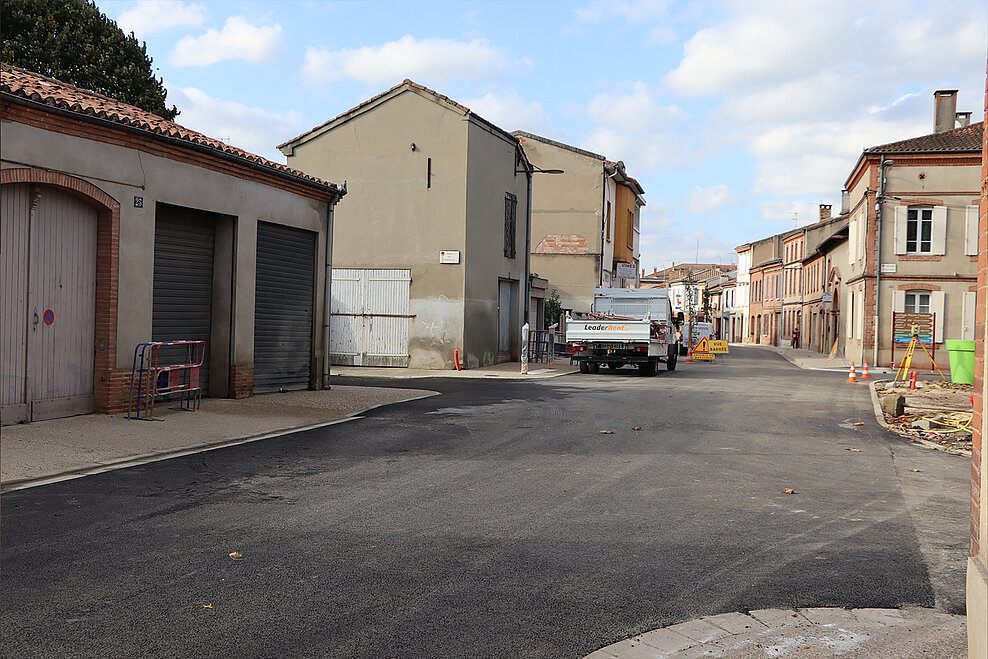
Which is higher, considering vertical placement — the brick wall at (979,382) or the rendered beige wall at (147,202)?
the rendered beige wall at (147,202)

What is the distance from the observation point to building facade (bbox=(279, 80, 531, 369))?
23906 mm

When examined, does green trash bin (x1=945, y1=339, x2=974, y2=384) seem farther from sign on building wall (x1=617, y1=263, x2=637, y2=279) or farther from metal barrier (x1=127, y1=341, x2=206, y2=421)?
sign on building wall (x1=617, y1=263, x2=637, y2=279)

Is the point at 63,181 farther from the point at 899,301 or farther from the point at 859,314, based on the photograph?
the point at 859,314

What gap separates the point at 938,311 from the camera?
3078cm

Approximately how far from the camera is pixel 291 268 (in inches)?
620

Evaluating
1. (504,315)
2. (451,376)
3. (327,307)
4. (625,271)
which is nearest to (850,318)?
(625,271)

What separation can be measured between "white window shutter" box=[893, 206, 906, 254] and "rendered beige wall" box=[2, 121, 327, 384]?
77.5 ft

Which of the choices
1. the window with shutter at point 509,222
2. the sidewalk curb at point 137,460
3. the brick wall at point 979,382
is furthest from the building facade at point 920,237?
the brick wall at point 979,382

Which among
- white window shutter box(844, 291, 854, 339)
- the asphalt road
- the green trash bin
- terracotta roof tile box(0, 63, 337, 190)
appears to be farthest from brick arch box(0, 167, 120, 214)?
white window shutter box(844, 291, 854, 339)

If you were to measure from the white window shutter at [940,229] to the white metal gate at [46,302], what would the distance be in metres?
29.0

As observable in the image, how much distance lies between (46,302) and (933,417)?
13079mm

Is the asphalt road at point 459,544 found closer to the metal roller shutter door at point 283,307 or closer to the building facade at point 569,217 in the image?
the metal roller shutter door at point 283,307

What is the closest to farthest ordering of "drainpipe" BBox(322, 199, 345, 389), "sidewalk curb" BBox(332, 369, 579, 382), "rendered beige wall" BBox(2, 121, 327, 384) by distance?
"rendered beige wall" BBox(2, 121, 327, 384)
"drainpipe" BBox(322, 199, 345, 389)
"sidewalk curb" BBox(332, 369, 579, 382)

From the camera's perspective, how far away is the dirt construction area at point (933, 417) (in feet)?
37.4
